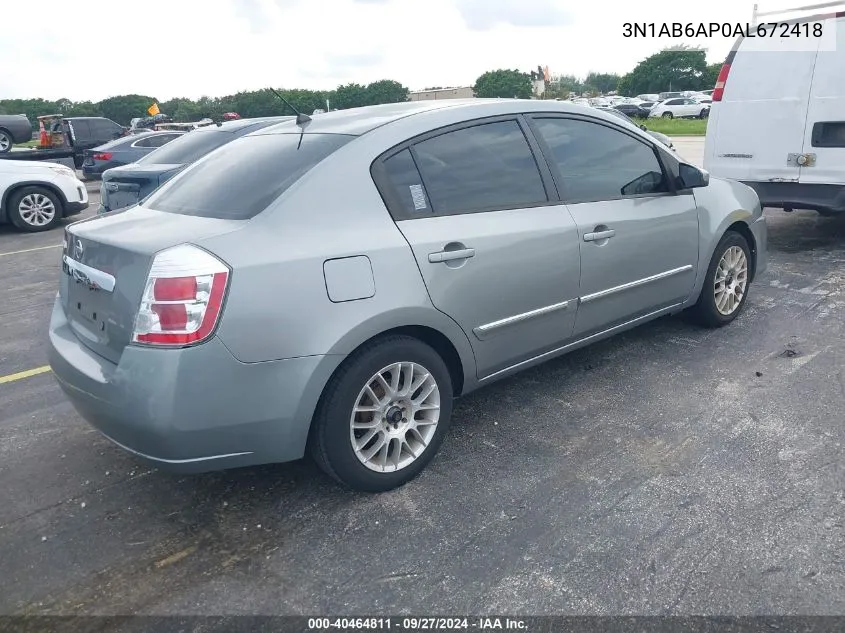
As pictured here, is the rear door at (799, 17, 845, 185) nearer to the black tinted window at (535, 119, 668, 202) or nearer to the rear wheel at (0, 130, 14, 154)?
the black tinted window at (535, 119, 668, 202)

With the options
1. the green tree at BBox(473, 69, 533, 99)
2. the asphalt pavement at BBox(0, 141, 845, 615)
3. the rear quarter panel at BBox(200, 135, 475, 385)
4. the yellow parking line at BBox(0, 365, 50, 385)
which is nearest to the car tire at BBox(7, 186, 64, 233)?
the yellow parking line at BBox(0, 365, 50, 385)

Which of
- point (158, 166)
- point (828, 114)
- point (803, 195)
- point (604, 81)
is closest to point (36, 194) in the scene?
point (158, 166)

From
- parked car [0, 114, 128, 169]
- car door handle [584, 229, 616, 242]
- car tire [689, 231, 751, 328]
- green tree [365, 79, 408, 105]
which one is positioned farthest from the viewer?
green tree [365, 79, 408, 105]

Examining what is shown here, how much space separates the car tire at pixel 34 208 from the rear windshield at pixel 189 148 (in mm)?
3650

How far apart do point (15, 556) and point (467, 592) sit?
179 centimetres

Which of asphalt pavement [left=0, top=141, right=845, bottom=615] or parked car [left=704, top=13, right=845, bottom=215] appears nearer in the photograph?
asphalt pavement [left=0, top=141, right=845, bottom=615]

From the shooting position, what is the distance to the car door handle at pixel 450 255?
2958mm

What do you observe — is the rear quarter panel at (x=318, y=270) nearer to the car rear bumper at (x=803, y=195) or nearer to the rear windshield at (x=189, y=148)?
the car rear bumper at (x=803, y=195)

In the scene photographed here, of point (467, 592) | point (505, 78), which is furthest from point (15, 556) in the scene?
point (505, 78)

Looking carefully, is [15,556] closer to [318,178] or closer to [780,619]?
[318,178]

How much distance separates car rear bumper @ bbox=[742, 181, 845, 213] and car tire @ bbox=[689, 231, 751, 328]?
2064 mm

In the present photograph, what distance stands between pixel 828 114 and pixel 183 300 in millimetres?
6196

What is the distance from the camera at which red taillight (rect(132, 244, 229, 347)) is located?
2.43 meters

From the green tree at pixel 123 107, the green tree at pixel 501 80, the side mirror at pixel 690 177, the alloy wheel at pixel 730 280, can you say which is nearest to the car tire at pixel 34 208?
the side mirror at pixel 690 177
